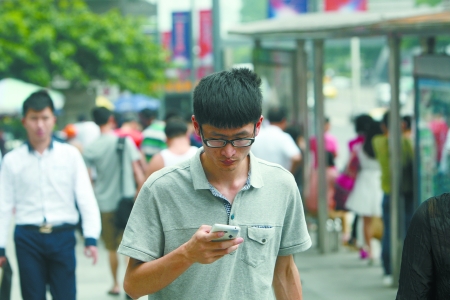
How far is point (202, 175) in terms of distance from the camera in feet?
9.73

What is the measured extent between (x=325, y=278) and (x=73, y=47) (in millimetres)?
18717

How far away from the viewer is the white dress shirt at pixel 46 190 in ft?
18.2

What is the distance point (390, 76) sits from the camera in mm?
8211

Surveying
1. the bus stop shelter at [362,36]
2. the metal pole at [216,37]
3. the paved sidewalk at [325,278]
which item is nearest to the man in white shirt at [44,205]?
the bus stop shelter at [362,36]

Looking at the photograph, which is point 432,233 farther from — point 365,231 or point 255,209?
point 365,231

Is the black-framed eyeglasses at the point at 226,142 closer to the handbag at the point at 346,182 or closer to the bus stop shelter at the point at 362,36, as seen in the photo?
the bus stop shelter at the point at 362,36

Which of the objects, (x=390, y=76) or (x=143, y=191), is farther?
(x=390, y=76)

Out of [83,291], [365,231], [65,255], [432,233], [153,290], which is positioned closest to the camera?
[432,233]

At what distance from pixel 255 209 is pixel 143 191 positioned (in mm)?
388

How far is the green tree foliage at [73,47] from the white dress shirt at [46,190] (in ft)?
65.4

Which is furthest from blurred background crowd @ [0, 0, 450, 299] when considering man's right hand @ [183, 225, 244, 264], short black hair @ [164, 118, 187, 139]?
man's right hand @ [183, 225, 244, 264]

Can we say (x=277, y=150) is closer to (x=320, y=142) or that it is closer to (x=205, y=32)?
(x=320, y=142)

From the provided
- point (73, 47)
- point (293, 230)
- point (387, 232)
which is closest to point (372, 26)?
point (387, 232)

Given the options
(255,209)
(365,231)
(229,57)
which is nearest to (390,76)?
(365,231)
